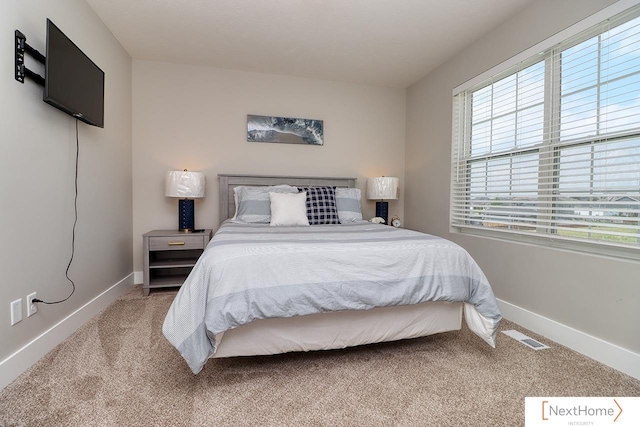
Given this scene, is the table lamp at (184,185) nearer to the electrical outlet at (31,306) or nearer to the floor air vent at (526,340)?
the electrical outlet at (31,306)

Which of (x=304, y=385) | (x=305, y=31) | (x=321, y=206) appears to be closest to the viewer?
(x=304, y=385)

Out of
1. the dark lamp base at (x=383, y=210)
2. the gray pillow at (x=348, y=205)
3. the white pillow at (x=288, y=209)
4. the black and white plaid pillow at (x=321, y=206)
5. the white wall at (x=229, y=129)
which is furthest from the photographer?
the dark lamp base at (x=383, y=210)

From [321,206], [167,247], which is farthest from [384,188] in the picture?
[167,247]

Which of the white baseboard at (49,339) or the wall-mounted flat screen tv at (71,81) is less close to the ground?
the wall-mounted flat screen tv at (71,81)

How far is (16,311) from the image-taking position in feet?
5.24

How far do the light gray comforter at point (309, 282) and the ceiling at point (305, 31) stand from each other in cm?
184

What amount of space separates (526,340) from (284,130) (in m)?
3.11

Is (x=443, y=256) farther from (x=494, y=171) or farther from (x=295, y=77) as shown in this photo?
(x=295, y=77)

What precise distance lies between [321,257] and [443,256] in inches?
29.8

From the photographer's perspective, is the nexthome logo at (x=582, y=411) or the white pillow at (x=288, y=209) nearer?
the nexthome logo at (x=582, y=411)

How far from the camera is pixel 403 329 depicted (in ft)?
5.99

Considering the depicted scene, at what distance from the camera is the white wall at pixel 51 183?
61.0 inches

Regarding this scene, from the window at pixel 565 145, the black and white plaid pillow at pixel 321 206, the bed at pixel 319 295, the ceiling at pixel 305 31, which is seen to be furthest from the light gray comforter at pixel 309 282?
the ceiling at pixel 305 31

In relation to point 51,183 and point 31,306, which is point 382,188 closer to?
point 51,183
